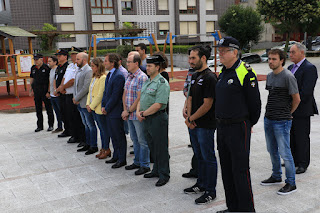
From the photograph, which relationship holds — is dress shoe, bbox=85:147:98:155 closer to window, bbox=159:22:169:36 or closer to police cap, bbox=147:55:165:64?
police cap, bbox=147:55:165:64

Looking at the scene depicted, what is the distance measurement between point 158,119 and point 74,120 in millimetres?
3173

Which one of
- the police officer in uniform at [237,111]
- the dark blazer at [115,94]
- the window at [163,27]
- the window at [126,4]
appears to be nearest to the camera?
the police officer in uniform at [237,111]

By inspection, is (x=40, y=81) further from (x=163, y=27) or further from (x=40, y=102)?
(x=163, y=27)

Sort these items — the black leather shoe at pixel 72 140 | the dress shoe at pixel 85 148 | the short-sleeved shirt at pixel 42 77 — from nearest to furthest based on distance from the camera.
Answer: the dress shoe at pixel 85 148, the black leather shoe at pixel 72 140, the short-sleeved shirt at pixel 42 77

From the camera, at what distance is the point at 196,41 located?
153ft

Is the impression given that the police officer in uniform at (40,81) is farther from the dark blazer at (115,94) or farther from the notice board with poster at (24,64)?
the notice board with poster at (24,64)

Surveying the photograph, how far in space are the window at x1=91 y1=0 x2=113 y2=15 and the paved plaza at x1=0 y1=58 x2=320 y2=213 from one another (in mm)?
36173

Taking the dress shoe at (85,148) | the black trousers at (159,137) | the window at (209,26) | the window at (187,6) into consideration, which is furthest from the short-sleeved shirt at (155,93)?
the window at (209,26)

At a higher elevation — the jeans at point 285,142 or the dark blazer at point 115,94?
the dark blazer at point 115,94

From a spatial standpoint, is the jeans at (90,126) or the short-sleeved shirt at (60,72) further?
the short-sleeved shirt at (60,72)

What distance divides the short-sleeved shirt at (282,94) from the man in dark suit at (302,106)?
2.19 feet

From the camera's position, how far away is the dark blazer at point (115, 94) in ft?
18.7

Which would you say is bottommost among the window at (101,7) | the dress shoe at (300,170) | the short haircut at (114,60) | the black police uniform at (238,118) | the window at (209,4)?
the dress shoe at (300,170)

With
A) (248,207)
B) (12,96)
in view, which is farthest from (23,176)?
(12,96)
